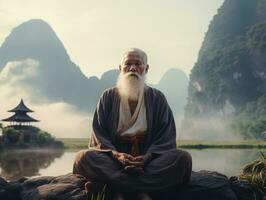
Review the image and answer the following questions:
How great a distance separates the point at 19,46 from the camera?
201 feet

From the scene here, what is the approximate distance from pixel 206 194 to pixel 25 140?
1784 cm

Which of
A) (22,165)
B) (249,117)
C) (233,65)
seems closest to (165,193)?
(22,165)

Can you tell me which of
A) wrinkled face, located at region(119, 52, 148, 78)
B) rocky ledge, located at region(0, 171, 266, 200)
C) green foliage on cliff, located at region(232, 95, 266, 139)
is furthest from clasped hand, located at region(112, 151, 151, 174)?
green foliage on cliff, located at region(232, 95, 266, 139)

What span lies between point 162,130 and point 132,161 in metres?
0.43

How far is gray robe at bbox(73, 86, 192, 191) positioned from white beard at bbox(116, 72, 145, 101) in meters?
0.06

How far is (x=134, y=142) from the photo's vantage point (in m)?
3.25

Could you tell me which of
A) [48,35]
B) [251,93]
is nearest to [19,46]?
[48,35]

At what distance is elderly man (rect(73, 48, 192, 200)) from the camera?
294 cm

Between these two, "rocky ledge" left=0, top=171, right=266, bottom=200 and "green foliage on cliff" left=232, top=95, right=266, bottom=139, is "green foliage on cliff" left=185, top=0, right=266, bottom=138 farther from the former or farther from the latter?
"rocky ledge" left=0, top=171, right=266, bottom=200

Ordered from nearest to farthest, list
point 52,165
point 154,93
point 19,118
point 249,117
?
point 154,93, point 52,165, point 19,118, point 249,117

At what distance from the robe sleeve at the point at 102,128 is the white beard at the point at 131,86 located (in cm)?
12

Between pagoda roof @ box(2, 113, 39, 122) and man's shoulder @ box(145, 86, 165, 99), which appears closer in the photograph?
man's shoulder @ box(145, 86, 165, 99)

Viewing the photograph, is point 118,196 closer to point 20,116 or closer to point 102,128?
point 102,128

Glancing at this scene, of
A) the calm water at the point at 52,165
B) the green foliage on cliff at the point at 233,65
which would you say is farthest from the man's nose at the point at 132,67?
the green foliage on cliff at the point at 233,65
